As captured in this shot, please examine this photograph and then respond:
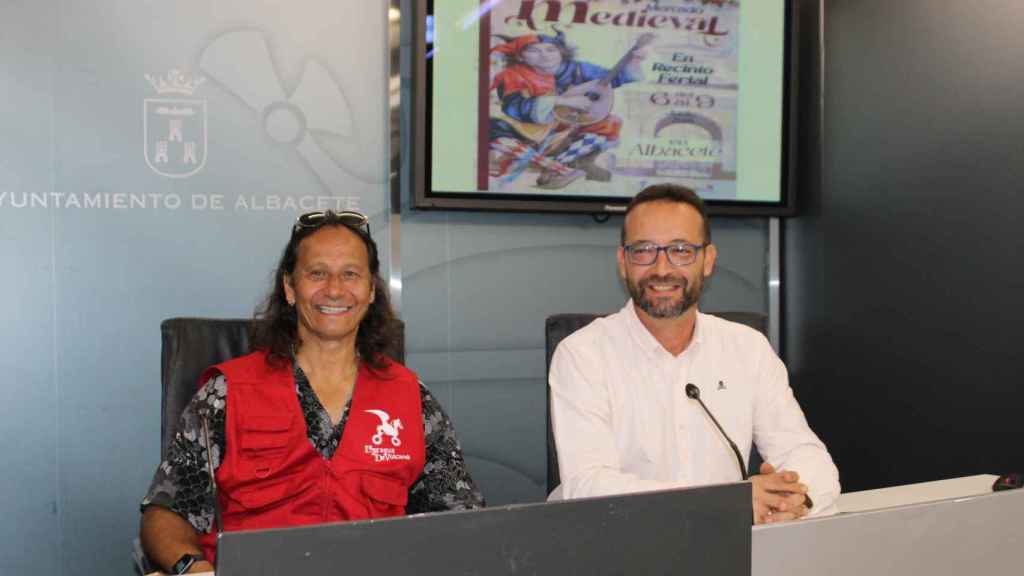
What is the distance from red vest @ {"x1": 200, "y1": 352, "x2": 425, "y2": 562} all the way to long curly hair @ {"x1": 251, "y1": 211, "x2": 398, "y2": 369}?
0.32 feet

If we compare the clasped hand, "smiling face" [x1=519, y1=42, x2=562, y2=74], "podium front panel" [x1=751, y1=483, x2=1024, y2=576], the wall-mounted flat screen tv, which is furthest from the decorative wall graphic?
"podium front panel" [x1=751, y1=483, x2=1024, y2=576]

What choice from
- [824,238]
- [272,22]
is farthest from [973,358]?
[272,22]

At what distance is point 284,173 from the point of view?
299cm

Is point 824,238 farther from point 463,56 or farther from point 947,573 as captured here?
point 947,573

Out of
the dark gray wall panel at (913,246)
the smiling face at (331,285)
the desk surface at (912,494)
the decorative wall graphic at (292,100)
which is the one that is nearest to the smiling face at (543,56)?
the decorative wall graphic at (292,100)

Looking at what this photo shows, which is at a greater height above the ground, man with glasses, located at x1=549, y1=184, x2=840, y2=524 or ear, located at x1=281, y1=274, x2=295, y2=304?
ear, located at x1=281, y1=274, x2=295, y2=304

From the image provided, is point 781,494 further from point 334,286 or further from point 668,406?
point 334,286

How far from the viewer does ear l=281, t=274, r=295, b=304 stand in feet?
A: 6.85

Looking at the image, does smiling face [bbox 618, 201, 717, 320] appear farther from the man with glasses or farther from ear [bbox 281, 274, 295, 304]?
ear [bbox 281, 274, 295, 304]

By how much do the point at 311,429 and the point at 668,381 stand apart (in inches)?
29.2

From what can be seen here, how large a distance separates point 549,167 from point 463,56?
1.50 ft

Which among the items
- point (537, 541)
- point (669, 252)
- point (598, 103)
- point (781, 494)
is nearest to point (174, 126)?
point (598, 103)

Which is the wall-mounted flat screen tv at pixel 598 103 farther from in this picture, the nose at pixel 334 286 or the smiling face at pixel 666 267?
the smiling face at pixel 666 267

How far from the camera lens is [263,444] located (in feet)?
6.06
